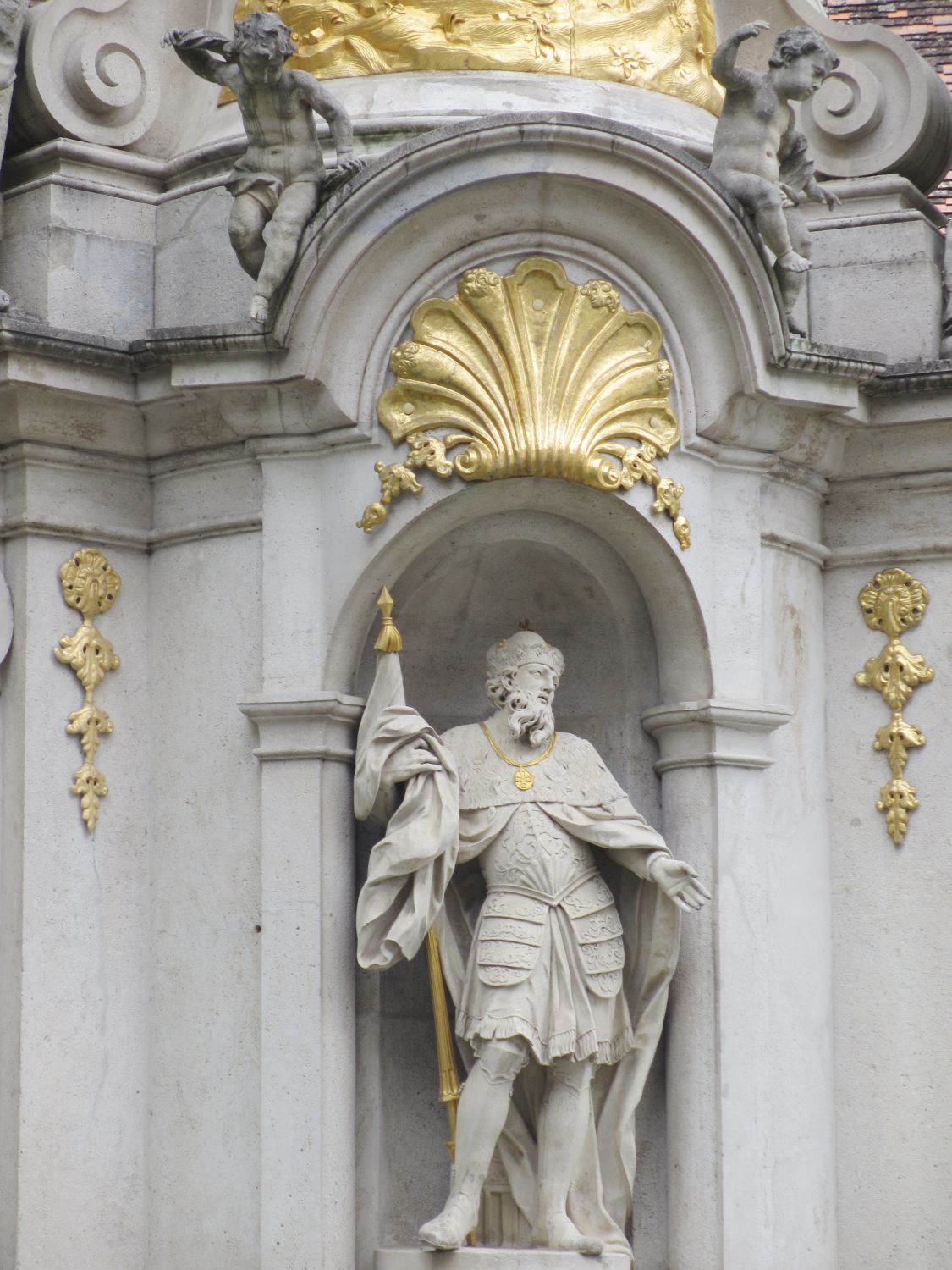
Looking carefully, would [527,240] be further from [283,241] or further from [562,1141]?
[562,1141]

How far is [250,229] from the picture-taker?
1102 centimetres

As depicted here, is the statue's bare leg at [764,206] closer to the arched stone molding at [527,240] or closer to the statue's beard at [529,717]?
the arched stone molding at [527,240]

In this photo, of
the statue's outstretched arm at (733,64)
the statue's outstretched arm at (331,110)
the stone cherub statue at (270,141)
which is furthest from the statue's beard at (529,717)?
the statue's outstretched arm at (733,64)

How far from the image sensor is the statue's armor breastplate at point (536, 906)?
10844 mm

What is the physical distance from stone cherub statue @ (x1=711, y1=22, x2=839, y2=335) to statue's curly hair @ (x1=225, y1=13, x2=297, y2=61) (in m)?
1.59

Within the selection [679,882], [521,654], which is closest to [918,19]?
[521,654]

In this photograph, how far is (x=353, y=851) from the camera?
11125mm

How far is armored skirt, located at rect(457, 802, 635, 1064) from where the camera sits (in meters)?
10.8

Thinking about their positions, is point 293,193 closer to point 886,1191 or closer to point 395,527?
point 395,527

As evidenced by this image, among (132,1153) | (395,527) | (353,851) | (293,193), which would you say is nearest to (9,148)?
→ (293,193)

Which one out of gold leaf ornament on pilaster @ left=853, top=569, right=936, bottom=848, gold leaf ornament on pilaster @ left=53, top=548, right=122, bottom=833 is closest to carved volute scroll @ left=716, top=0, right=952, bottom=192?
gold leaf ornament on pilaster @ left=853, top=569, right=936, bottom=848

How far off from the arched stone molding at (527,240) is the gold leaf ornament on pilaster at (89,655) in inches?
46.5

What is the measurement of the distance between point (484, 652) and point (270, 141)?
84.2 inches

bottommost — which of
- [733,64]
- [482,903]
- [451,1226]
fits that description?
[451,1226]
